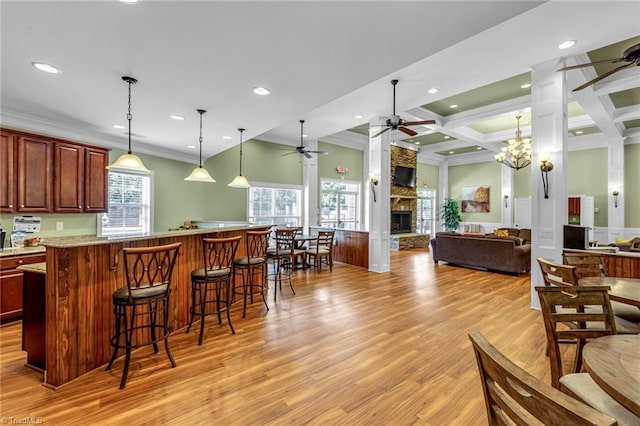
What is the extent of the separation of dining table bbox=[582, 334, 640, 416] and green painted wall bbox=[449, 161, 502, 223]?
451 inches

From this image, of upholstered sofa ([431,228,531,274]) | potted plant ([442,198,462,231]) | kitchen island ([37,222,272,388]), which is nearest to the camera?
kitchen island ([37,222,272,388])

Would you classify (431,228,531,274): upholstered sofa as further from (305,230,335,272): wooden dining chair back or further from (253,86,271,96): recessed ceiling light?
(253,86,271,96): recessed ceiling light

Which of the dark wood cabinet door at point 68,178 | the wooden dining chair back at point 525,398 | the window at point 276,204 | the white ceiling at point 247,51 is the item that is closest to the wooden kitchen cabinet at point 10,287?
the dark wood cabinet door at point 68,178

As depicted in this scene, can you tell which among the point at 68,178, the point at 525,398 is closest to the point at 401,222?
the point at 68,178

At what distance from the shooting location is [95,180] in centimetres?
484

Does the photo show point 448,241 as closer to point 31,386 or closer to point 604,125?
point 604,125

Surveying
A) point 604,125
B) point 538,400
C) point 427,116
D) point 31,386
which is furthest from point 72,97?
point 604,125

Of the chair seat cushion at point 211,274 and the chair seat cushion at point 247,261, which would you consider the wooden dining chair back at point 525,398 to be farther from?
the chair seat cushion at point 247,261

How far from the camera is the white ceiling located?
6.48ft

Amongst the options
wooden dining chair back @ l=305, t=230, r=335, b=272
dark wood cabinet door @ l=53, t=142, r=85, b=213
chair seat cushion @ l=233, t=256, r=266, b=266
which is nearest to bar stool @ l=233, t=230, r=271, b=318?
chair seat cushion @ l=233, t=256, r=266, b=266

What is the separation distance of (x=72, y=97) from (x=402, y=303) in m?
5.04

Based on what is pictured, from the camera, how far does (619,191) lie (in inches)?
327

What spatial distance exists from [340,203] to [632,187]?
28.1 ft

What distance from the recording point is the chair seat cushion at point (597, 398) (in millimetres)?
1161
